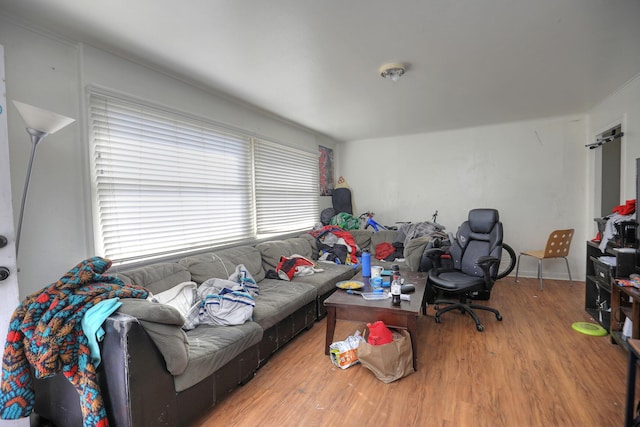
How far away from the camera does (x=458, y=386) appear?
2.03 metres

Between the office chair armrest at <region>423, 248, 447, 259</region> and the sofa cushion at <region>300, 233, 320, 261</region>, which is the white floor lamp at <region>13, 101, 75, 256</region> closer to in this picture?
the sofa cushion at <region>300, 233, 320, 261</region>

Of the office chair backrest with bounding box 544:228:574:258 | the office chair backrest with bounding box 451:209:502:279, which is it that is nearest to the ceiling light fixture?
the office chair backrest with bounding box 451:209:502:279

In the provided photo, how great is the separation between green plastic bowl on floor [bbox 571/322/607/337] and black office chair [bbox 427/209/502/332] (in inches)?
25.7

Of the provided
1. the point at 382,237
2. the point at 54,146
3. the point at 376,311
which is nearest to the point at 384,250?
the point at 382,237

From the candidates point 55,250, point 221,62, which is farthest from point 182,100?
point 55,250

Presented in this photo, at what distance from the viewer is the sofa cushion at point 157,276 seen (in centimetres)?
217

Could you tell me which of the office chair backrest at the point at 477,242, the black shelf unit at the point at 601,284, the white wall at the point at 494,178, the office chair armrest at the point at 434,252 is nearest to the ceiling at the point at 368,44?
the white wall at the point at 494,178

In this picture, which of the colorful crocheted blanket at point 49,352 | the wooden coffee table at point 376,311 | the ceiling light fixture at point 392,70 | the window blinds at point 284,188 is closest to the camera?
the colorful crocheted blanket at point 49,352

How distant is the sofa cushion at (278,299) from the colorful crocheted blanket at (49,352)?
3.38 feet

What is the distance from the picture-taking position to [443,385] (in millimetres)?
2049

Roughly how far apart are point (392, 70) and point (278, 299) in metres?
2.22

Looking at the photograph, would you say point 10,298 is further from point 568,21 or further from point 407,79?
point 568,21

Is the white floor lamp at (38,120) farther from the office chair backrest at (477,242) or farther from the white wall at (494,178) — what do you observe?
the white wall at (494,178)

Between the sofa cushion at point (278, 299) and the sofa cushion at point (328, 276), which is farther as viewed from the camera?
the sofa cushion at point (328, 276)
